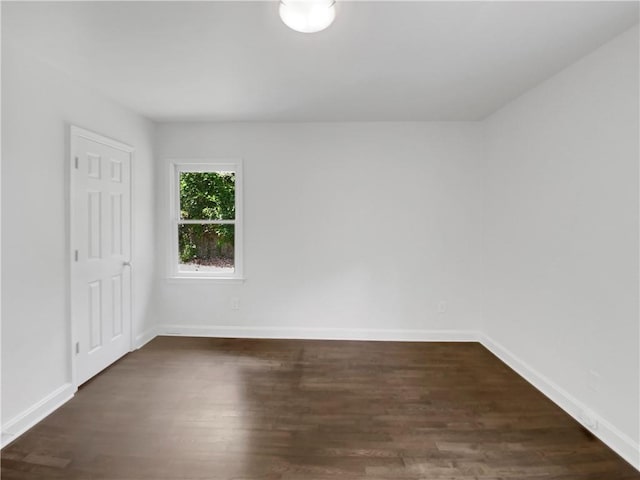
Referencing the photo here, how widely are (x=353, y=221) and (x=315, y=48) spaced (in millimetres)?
2018

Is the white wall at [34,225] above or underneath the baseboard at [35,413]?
above

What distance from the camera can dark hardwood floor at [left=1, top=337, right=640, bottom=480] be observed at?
6.00ft

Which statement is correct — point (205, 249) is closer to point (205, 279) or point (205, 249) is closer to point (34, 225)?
point (205, 279)

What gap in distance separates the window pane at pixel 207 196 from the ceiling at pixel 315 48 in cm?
98

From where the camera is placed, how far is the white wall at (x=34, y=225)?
6.71 ft

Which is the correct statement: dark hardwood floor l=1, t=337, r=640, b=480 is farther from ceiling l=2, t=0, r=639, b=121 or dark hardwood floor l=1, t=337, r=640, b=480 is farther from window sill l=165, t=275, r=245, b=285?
ceiling l=2, t=0, r=639, b=121

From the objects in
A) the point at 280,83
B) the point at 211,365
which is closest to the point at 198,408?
the point at 211,365

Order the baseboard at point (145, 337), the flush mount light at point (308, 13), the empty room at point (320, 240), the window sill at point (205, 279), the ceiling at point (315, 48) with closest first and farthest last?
the flush mount light at point (308, 13), the ceiling at point (315, 48), the empty room at point (320, 240), the baseboard at point (145, 337), the window sill at point (205, 279)

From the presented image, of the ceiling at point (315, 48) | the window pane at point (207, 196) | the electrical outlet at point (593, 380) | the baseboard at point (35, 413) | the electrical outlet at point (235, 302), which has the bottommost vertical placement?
the baseboard at point (35, 413)

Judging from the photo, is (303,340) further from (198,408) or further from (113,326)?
(113,326)

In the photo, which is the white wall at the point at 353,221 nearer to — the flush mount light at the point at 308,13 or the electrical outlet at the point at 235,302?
the electrical outlet at the point at 235,302

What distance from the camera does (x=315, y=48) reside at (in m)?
2.12

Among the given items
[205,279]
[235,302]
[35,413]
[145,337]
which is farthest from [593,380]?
[145,337]

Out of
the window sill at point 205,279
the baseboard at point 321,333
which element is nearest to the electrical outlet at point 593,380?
the baseboard at point 321,333
